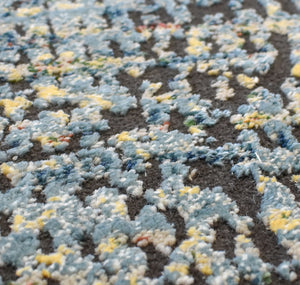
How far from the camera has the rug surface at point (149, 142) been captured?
810 mm

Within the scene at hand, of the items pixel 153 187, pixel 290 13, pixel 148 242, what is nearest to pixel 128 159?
pixel 153 187

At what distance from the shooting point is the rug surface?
2.66 feet

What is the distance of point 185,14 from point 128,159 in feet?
2.22

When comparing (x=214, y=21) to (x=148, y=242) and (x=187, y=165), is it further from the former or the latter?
(x=148, y=242)

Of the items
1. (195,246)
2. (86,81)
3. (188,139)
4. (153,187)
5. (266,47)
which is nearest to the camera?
(195,246)

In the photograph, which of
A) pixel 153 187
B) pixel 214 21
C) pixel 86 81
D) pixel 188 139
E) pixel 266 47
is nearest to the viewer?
pixel 153 187

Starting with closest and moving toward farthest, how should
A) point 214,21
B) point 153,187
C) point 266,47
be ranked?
point 153,187, point 266,47, point 214,21

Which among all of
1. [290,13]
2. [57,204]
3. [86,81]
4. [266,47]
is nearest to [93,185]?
[57,204]

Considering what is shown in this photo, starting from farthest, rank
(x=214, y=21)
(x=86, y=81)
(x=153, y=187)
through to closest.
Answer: (x=214, y=21) → (x=86, y=81) → (x=153, y=187)

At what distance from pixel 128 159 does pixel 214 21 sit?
0.66 meters

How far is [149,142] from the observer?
3.42 feet

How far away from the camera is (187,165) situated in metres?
1.00

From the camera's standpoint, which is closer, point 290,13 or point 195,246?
point 195,246

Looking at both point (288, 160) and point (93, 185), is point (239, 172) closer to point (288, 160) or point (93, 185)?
point (288, 160)
